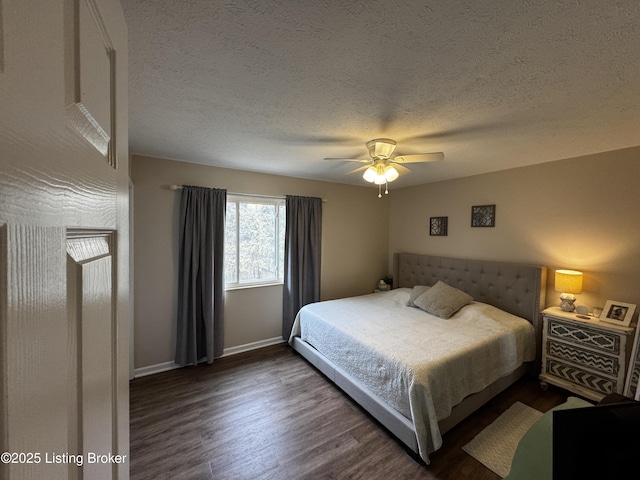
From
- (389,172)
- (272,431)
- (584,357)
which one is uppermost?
(389,172)

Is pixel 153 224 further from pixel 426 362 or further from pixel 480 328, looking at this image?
pixel 480 328

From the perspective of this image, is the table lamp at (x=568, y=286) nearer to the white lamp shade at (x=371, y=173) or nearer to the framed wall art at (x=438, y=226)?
the framed wall art at (x=438, y=226)

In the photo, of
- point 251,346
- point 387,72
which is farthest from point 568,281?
point 251,346

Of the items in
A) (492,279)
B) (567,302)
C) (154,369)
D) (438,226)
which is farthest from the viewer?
(438,226)

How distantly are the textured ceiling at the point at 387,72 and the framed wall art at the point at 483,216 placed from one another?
1053mm

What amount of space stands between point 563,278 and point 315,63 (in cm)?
298

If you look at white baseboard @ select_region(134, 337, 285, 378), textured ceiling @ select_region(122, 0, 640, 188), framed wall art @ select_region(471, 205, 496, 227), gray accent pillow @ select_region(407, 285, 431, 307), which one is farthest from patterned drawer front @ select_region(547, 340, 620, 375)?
white baseboard @ select_region(134, 337, 285, 378)

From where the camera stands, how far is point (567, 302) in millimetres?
2527

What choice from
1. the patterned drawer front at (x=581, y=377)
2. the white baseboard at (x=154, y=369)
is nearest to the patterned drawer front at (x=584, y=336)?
the patterned drawer front at (x=581, y=377)

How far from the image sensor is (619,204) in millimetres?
2340

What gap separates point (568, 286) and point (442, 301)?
1.13 metres

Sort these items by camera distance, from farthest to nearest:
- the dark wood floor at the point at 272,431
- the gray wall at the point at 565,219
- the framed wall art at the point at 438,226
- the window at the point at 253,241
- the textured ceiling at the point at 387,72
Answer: the framed wall art at the point at 438,226, the window at the point at 253,241, the gray wall at the point at 565,219, the dark wood floor at the point at 272,431, the textured ceiling at the point at 387,72

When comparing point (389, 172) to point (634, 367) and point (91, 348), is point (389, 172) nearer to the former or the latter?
point (91, 348)

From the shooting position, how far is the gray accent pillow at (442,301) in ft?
9.58
